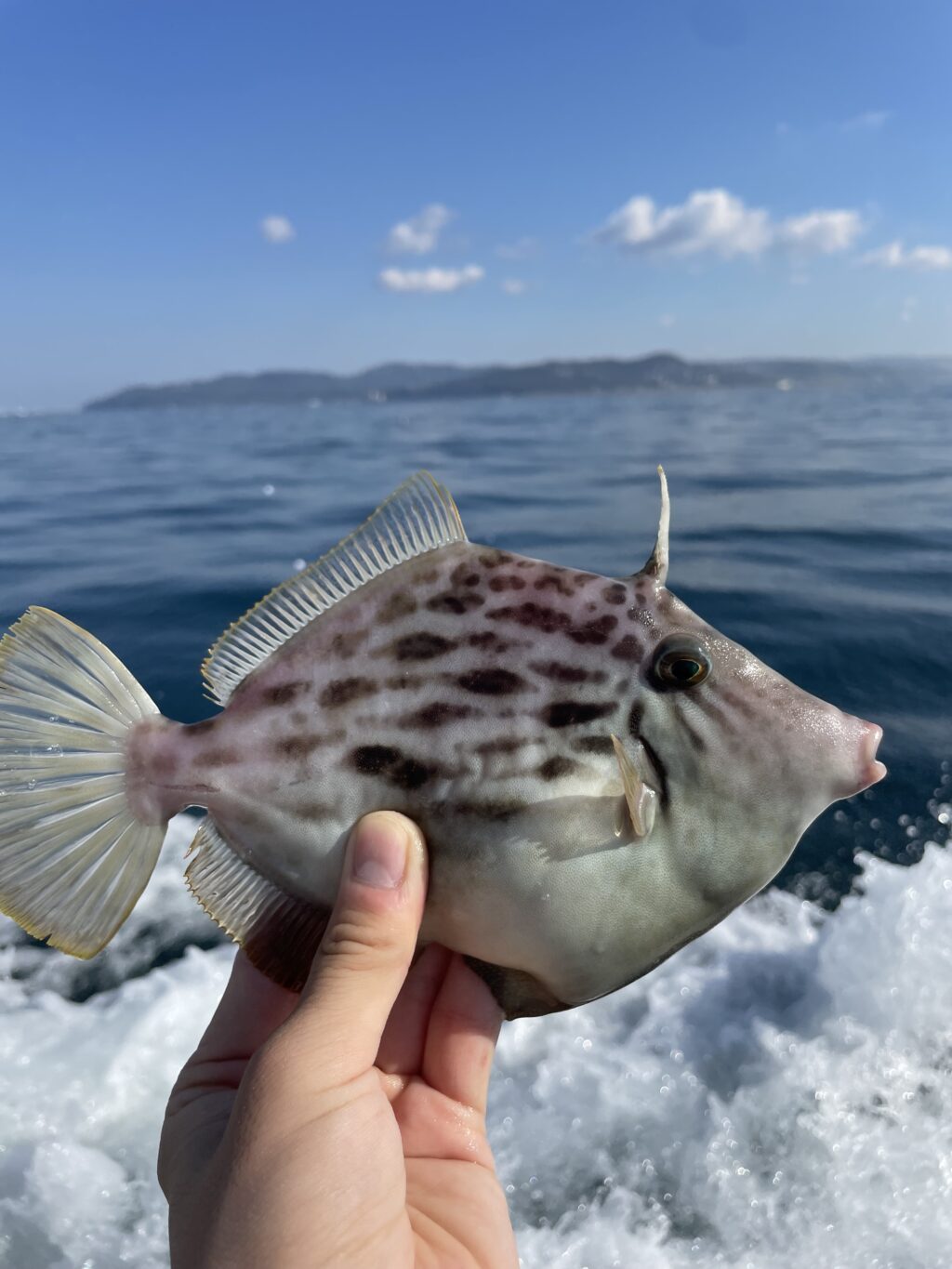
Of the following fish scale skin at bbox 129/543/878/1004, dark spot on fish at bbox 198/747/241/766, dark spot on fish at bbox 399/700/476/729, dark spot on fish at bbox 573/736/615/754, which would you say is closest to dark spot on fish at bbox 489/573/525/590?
fish scale skin at bbox 129/543/878/1004

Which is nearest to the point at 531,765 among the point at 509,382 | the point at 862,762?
the point at 862,762

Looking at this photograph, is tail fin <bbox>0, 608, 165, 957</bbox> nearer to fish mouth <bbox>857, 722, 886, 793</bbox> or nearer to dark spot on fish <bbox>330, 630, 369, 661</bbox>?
dark spot on fish <bbox>330, 630, 369, 661</bbox>

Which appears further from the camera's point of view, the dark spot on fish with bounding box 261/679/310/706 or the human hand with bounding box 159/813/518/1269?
the dark spot on fish with bounding box 261/679/310/706

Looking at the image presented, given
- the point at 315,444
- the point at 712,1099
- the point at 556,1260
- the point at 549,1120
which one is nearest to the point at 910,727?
the point at 712,1099

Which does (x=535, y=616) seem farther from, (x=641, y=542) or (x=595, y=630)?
(x=641, y=542)

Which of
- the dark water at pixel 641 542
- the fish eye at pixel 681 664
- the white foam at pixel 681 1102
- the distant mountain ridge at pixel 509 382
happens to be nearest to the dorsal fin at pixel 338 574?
the fish eye at pixel 681 664

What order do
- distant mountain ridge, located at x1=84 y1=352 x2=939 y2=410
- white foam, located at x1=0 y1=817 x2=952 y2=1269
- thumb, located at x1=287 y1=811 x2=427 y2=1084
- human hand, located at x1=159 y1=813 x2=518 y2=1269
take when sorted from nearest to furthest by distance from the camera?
human hand, located at x1=159 y1=813 x2=518 y2=1269 → thumb, located at x1=287 y1=811 x2=427 y2=1084 → white foam, located at x1=0 y1=817 x2=952 y2=1269 → distant mountain ridge, located at x1=84 y1=352 x2=939 y2=410

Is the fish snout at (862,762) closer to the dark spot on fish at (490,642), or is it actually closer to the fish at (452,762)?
the fish at (452,762)
